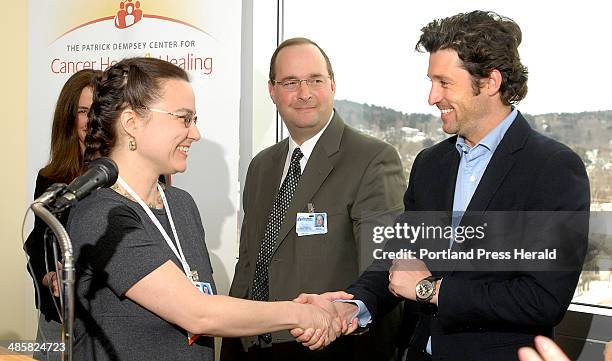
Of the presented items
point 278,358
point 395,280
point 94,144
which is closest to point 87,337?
point 94,144

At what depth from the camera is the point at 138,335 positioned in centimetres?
232

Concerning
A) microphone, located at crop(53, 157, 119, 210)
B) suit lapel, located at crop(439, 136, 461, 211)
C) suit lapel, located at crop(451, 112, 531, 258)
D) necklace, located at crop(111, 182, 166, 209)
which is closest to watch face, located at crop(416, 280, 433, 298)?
suit lapel, located at crop(451, 112, 531, 258)

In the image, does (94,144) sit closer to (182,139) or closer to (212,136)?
(182,139)

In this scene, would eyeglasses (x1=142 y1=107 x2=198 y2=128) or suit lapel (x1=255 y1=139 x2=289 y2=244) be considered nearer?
eyeglasses (x1=142 y1=107 x2=198 y2=128)

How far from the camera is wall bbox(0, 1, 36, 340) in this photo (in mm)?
5148

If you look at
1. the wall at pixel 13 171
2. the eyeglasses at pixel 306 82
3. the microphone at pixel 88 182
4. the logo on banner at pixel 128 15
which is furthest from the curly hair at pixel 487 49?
the wall at pixel 13 171

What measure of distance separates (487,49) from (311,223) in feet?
3.85

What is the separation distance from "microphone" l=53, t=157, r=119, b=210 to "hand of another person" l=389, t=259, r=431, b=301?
1.18m

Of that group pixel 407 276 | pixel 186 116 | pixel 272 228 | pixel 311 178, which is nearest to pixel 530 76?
pixel 311 178

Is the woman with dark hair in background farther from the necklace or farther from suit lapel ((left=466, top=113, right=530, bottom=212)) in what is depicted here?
suit lapel ((left=466, top=113, right=530, bottom=212))

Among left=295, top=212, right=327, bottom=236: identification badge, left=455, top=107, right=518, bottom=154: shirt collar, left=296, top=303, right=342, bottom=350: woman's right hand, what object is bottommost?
left=296, top=303, right=342, bottom=350: woman's right hand

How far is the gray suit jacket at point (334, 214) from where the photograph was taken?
134 inches

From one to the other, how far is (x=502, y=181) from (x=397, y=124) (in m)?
1.82

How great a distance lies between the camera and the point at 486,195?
2496mm
